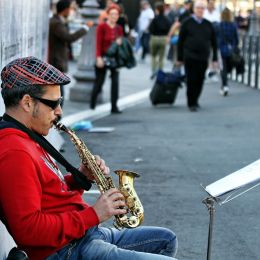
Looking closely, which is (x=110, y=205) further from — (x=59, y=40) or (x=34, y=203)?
(x=59, y=40)

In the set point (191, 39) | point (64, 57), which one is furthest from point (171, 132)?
point (191, 39)

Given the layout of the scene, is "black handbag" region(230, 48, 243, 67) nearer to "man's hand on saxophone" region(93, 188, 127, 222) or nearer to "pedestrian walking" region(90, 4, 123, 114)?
"pedestrian walking" region(90, 4, 123, 114)

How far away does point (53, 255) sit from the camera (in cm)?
400

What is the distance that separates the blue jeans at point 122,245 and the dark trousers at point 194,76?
10722mm

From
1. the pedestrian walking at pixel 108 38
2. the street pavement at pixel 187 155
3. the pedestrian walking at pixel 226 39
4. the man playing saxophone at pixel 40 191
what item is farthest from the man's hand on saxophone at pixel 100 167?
the pedestrian walking at pixel 226 39

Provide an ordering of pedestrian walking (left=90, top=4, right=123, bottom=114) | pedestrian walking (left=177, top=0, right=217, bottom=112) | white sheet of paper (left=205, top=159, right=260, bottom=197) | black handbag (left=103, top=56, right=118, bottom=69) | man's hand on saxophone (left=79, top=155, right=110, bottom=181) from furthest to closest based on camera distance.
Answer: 1. pedestrian walking (left=177, top=0, right=217, bottom=112)
2. black handbag (left=103, top=56, right=118, bottom=69)
3. pedestrian walking (left=90, top=4, right=123, bottom=114)
4. man's hand on saxophone (left=79, top=155, right=110, bottom=181)
5. white sheet of paper (left=205, top=159, right=260, bottom=197)

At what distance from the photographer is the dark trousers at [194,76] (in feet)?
49.0

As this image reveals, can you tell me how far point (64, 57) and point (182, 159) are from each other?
280cm

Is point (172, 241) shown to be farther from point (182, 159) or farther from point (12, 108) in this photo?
point (182, 159)

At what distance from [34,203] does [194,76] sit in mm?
11465

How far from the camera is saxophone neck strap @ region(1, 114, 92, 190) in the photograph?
406 centimetres

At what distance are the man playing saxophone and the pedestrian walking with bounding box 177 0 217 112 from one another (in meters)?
10.6

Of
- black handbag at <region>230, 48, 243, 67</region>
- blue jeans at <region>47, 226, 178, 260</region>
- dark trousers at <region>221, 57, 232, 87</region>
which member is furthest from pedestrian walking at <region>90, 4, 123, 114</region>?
blue jeans at <region>47, 226, 178, 260</region>

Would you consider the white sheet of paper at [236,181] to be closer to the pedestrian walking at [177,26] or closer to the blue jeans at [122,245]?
the blue jeans at [122,245]
